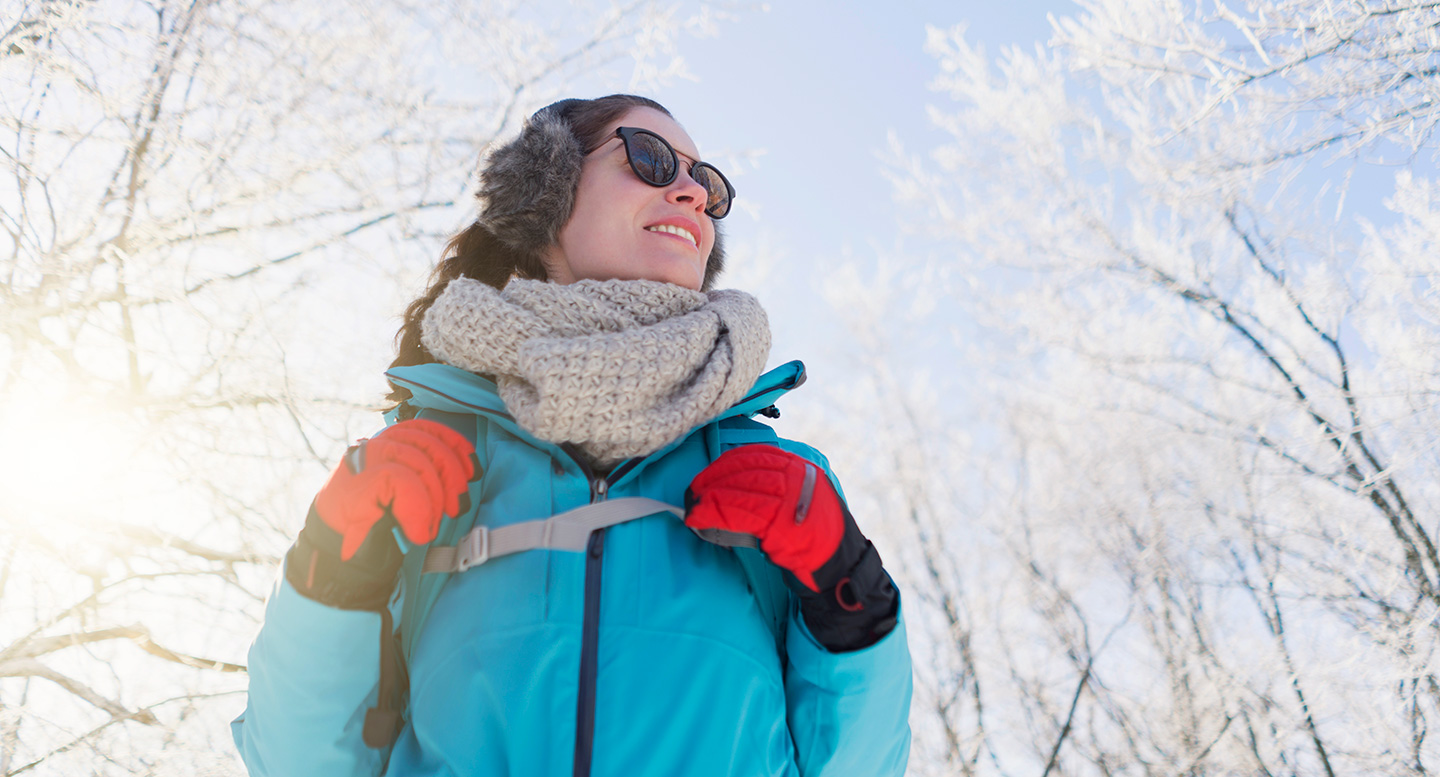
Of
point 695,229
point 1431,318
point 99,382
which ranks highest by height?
point 1431,318

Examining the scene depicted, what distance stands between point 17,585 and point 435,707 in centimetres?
285

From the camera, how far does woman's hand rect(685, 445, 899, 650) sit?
1.14 meters

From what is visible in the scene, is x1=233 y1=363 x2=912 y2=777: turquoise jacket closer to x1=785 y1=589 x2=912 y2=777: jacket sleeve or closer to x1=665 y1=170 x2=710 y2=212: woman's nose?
x1=785 y1=589 x2=912 y2=777: jacket sleeve

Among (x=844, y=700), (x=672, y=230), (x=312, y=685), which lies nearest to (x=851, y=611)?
(x=844, y=700)

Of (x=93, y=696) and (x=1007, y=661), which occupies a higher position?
(x=1007, y=661)

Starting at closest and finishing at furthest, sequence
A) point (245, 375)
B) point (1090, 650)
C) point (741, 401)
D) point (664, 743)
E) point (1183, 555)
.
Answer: point (664, 743) < point (741, 401) < point (245, 375) < point (1183, 555) < point (1090, 650)

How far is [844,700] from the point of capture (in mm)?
1181

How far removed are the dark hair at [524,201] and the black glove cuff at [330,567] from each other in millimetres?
592

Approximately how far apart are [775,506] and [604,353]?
0.39 meters

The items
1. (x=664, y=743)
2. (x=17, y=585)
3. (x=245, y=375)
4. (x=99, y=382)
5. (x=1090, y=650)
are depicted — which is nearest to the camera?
(x=664, y=743)

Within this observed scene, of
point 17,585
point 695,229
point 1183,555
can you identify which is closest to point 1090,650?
point 1183,555

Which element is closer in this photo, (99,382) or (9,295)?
(9,295)

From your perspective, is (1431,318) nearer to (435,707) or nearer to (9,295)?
(435,707)

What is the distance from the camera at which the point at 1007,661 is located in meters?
7.85
